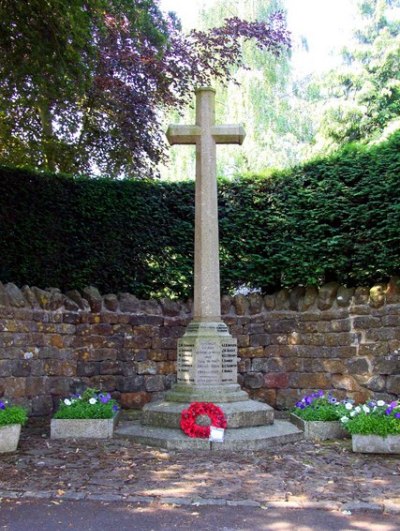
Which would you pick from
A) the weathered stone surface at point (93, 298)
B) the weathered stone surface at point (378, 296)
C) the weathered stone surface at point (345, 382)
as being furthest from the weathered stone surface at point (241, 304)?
the weathered stone surface at point (93, 298)

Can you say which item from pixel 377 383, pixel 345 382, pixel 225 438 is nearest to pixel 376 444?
pixel 225 438

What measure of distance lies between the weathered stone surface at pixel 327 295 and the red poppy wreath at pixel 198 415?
3.29m

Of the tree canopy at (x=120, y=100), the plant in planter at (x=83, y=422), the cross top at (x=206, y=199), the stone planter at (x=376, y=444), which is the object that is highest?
the tree canopy at (x=120, y=100)

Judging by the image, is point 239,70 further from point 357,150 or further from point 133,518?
point 133,518

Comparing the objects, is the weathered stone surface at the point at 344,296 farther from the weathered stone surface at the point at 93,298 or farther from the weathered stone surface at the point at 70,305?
the weathered stone surface at the point at 70,305

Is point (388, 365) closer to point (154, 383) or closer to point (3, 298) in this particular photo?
point (154, 383)

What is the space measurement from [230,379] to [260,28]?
7.87 meters

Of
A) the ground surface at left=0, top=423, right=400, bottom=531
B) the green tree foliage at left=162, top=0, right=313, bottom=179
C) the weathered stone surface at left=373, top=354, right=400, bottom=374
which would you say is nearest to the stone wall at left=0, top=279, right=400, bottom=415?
the weathered stone surface at left=373, top=354, right=400, bottom=374

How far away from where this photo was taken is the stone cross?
6.89m

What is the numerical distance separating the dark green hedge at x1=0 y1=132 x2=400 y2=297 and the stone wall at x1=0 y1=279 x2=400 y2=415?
37cm

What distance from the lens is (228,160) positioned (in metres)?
18.4

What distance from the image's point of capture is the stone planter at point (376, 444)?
568 cm

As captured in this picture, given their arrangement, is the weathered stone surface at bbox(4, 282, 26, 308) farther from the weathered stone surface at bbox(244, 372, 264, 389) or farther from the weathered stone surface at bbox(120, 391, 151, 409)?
the weathered stone surface at bbox(244, 372, 264, 389)

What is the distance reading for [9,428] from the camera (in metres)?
5.75
